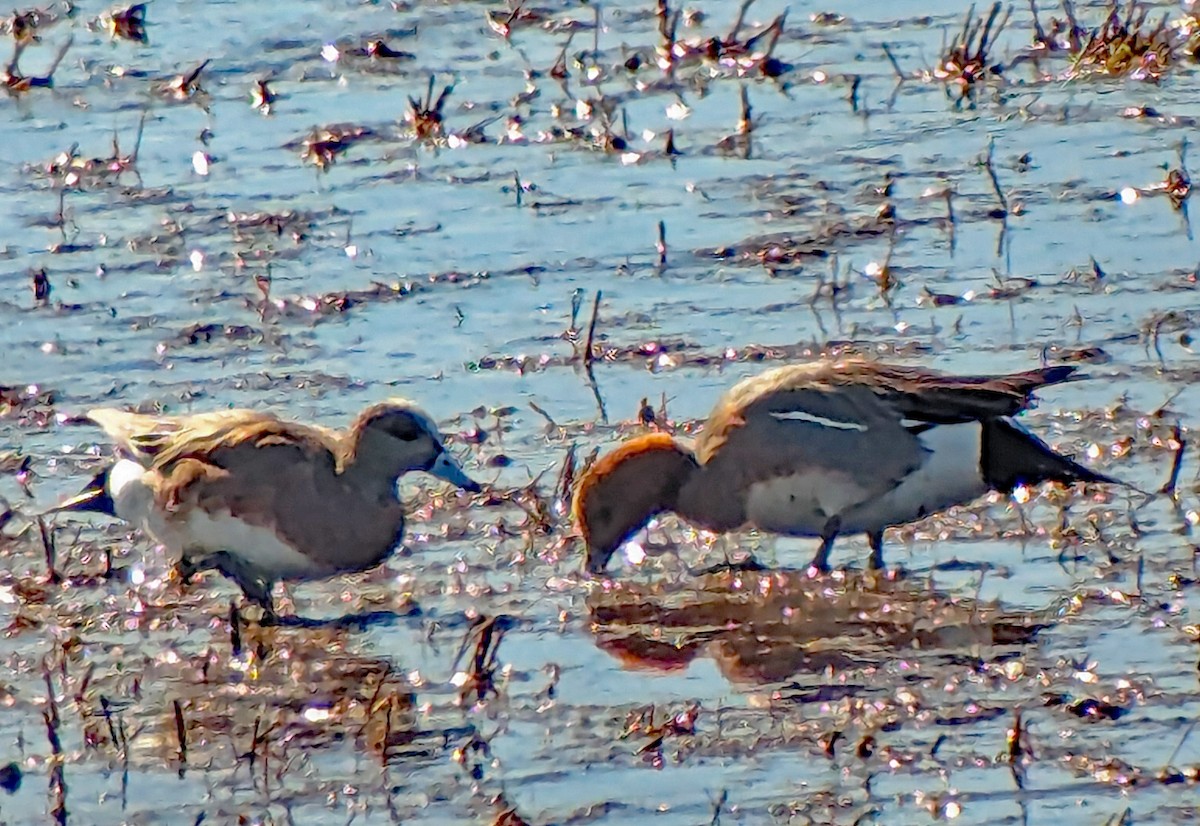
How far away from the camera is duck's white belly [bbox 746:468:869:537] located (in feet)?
24.4

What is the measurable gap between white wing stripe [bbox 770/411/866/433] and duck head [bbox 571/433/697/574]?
0.28 meters

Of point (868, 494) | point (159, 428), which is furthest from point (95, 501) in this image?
point (868, 494)

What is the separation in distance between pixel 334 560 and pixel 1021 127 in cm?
425

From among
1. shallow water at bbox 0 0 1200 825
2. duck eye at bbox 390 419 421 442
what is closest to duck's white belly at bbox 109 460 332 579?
shallow water at bbox 0 0 1200 825

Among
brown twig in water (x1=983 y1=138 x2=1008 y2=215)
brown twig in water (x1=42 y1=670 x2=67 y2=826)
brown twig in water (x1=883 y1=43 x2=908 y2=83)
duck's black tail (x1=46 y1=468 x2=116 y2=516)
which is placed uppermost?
brown twig in water (x1=883 y1=43 x2=908 y2=83)

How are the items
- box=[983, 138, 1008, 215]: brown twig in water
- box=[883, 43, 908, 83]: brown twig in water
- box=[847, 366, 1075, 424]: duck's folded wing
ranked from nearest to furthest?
box=[847, 366, 1075, 424]: duck's folded wing < box=[983, 138, 1008, 215]: brown twig in water < box=[883, 43, 908, 83]: brown twig in water

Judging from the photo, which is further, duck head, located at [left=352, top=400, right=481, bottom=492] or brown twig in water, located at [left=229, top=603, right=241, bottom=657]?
duck head, located at [left=352, top=400, right=481, bottom=492]

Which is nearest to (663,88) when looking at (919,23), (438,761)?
(919,23)

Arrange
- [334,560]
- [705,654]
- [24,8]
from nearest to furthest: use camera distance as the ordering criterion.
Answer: [705,654], [334,560], [24,8]

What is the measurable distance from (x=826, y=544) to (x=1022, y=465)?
0.57m

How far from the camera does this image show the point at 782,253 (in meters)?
9.43

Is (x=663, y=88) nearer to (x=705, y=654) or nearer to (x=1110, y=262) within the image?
(x=1110, y=262)

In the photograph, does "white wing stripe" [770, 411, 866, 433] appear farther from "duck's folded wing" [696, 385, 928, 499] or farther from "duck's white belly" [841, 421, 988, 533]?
"duck's white belly" [841, 421, 988, 533]

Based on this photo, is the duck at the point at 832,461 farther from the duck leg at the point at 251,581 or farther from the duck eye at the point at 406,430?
the duck leg at the point at 251,581
